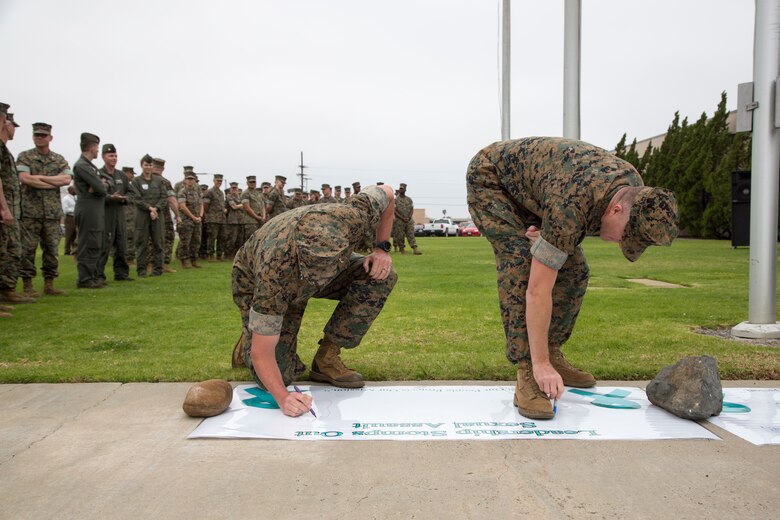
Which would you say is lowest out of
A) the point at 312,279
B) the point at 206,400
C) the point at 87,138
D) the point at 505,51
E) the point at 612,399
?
the point at 612,399

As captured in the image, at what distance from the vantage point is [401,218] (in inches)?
688

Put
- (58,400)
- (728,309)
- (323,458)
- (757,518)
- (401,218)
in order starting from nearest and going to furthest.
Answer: (757,518) → (323,458) → (58,400) → (728,309) → (401,218)

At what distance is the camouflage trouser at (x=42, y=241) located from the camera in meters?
7.35

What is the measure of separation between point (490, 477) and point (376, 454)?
498mm

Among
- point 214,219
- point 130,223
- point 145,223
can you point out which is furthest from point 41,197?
point 130,223

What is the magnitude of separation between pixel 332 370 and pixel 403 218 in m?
14.1

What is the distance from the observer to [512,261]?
3145 millimetres

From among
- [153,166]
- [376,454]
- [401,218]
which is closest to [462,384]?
[376,454]

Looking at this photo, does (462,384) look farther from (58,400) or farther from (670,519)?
(58,400)

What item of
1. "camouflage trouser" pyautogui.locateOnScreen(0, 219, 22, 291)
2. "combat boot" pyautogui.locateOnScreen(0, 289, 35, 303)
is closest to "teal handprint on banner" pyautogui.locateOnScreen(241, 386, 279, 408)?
"camouflage trouser" pyautogui.locateOnScreen(0, 219, 22, 291)

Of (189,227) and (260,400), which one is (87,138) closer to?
(189,227)

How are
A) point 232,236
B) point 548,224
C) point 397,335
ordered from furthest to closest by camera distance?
point 232,236, point 397,335, point 548,224

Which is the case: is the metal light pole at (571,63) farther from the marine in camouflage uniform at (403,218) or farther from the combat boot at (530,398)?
the marine in camouflage uniform at (403,218)

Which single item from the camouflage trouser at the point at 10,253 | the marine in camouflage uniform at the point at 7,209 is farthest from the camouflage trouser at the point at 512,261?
the camouflage trouser at the point at 10,253
